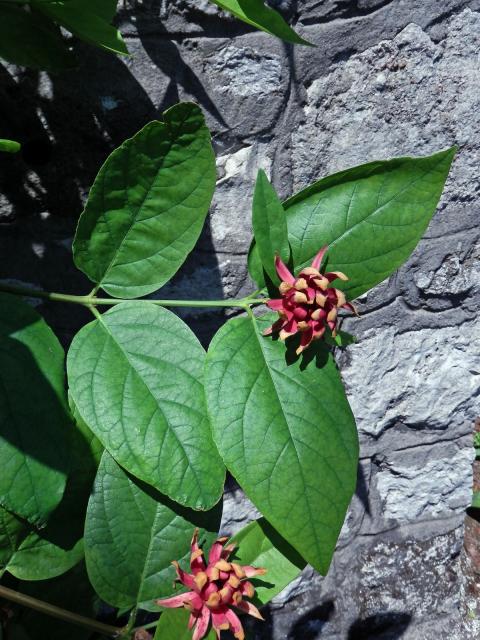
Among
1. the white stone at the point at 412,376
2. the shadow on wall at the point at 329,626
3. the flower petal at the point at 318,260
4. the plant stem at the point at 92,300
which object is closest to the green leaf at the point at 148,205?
the plant stem at the point at 92,300

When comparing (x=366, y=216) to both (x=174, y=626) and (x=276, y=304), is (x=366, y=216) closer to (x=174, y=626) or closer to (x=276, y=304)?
(x=276, y=304)

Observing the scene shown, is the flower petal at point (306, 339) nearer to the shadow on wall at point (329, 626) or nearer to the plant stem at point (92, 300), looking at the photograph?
the plant stem at point (92, 300)

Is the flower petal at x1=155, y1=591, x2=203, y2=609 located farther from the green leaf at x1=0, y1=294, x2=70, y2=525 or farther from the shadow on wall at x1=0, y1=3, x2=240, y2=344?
the shadow on wall at x1=0, y1=3, x2=240, y2=344

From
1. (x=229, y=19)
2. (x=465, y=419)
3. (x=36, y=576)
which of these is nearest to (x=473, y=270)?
(x=465, y=419)

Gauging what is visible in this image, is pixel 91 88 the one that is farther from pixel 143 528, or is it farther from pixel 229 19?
pixel 143 528

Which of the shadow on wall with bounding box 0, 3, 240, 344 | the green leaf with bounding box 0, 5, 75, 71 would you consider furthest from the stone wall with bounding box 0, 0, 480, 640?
the green leaf with bounding box 0, 5, 75, 71
